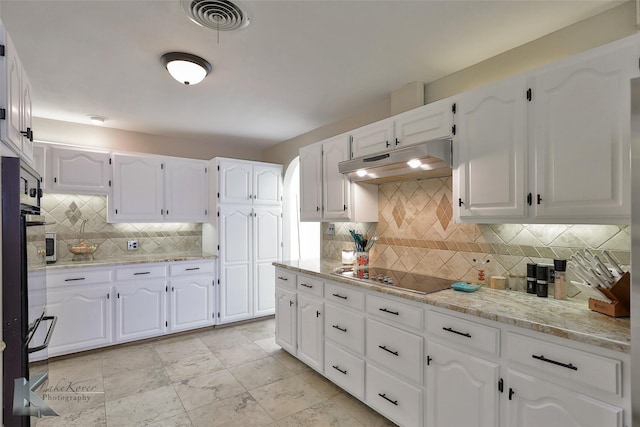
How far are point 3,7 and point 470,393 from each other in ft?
10.5

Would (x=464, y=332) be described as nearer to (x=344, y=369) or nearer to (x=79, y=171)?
(x=344, y=369)

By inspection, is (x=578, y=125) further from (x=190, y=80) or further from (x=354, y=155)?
(x=190, y=80)

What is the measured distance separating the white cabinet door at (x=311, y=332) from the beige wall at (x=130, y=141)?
2.84 m

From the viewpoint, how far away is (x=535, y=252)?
2.00 meters

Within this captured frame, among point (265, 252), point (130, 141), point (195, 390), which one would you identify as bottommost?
point (195, 390)

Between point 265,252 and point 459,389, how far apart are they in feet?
10.3

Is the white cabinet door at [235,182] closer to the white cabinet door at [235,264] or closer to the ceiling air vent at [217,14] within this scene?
the white cabinet door at [235,264]

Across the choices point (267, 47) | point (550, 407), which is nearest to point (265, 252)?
point (267, 47)

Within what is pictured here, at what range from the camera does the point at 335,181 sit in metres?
3.08


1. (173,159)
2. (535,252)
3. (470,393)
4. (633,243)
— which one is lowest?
(470,393)

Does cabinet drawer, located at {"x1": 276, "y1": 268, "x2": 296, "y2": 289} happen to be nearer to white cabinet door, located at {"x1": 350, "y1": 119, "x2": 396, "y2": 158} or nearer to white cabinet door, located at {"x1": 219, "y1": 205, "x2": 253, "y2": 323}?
white cabinet door, located at {"x1": 219, "y1": 205, "x2": 253, "y2": 323}

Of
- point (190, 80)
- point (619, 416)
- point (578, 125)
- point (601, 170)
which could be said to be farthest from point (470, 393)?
point (190, 80)

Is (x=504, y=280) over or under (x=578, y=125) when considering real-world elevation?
under

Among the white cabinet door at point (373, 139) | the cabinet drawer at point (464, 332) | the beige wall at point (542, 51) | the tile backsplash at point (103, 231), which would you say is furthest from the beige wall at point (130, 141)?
the cabinet drawer at point (464, 332)
